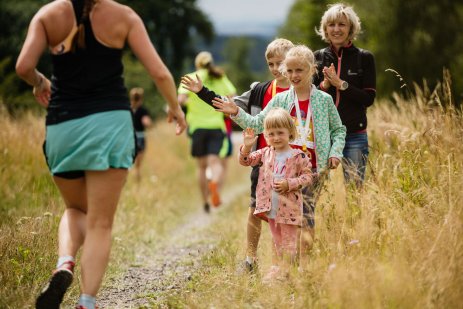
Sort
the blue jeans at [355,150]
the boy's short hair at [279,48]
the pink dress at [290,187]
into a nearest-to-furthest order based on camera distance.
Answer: the pink dress at [290,187] → the boy's short hair at [279,48] → the blue jeans at [355,150]

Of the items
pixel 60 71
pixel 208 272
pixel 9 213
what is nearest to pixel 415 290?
pixel 208 272

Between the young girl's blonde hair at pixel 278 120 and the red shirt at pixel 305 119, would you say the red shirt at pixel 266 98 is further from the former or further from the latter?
the young girl's blonde hair at pixel 278 120

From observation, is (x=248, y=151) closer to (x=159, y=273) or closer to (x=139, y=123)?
(x=159, y=273)

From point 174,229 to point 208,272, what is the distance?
413 centimetres

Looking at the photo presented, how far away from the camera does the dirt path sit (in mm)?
4738

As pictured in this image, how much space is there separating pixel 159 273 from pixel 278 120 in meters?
1.96

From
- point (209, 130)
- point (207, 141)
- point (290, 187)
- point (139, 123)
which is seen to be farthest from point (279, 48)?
point (139, 123)

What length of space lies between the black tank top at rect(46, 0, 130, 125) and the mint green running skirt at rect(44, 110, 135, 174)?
46 millimetres

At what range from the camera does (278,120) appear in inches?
180

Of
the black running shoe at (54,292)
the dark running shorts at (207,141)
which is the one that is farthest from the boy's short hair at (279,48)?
the dark running shorts at (207,141)

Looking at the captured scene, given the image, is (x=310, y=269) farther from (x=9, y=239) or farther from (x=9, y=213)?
(x=9, y=213)

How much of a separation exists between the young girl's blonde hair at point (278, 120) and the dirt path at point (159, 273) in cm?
135

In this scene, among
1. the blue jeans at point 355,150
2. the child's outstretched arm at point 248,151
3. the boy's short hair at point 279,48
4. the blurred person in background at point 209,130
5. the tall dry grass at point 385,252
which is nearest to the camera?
the tall dry grass at point 385,252

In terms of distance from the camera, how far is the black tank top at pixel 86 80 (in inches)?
144
